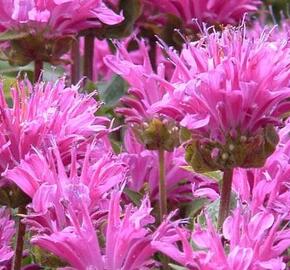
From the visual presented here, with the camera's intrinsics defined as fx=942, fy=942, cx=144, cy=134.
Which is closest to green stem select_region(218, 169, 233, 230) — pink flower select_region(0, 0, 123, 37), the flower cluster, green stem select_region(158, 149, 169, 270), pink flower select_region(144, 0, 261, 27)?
the flower cluster

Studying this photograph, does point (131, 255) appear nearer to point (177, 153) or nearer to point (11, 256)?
point (11, 256)

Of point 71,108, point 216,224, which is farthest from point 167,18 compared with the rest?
point 216,224

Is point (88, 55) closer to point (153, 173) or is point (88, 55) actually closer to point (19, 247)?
point (153, 173)

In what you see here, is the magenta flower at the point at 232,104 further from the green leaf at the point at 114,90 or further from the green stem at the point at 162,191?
the green leaf at the point at 114,90

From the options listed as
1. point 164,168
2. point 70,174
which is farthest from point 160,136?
point 70,174

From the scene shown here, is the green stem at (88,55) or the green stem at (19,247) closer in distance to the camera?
the green stem at (19,247)

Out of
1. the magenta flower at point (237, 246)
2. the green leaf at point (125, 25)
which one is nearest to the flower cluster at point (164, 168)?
the magenta flower at point (237, 246)

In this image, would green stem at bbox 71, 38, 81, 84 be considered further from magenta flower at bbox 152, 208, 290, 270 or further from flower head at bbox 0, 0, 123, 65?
magenta flower at bbox 152, 208, 290, 270
